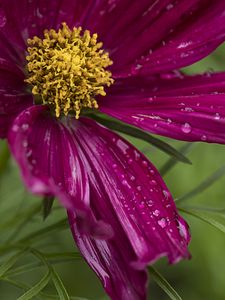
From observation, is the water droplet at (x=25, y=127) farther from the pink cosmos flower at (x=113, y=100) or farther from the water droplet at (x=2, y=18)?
the water droplet at (x=2, y=18)

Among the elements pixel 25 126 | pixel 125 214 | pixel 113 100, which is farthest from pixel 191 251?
pixel 25 126

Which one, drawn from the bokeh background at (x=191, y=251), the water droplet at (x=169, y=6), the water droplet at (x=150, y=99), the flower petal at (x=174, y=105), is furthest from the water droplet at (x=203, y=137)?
the bokeh background at (x=191, y=251)

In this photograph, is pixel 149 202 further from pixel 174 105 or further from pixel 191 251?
pixel 191 251

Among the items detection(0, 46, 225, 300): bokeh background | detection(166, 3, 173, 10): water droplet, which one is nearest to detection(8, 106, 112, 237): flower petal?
detection(166, 3, 173, 10): water droplet

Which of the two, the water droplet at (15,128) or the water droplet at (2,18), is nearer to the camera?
the water droplet at (15,128)

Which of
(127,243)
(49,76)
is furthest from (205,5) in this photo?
(127,243)

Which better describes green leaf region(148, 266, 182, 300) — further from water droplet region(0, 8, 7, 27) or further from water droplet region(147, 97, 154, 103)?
water droplet region(0, 8, 7, 27)
